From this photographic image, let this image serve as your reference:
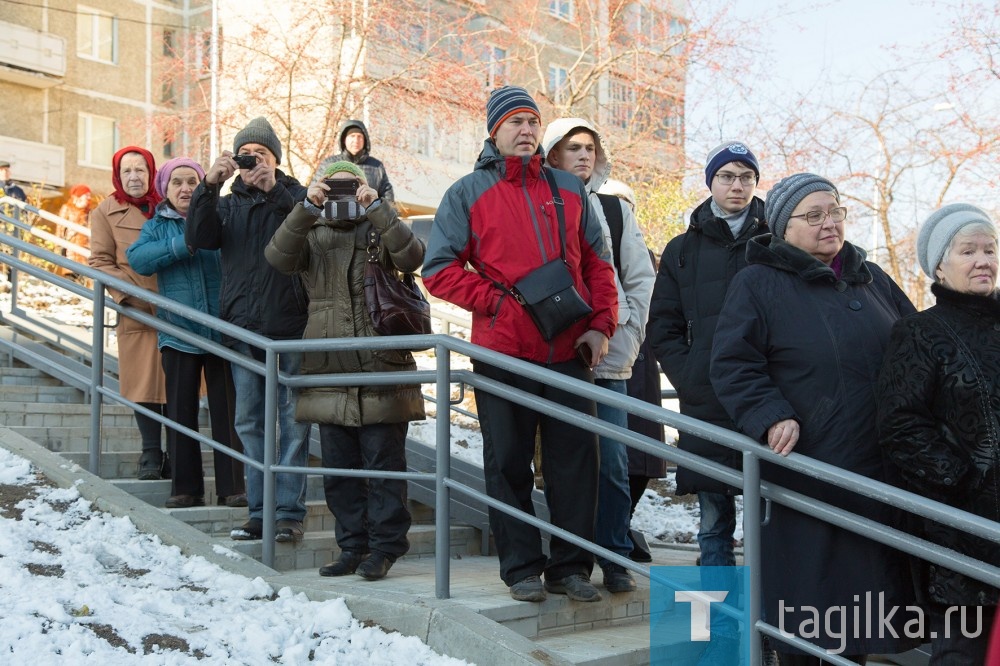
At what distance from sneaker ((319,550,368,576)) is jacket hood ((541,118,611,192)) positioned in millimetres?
1926

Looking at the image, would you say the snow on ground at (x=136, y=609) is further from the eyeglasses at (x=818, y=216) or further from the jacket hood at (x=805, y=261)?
the eyeglasses at (x=818, y=216)

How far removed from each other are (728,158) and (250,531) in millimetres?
2660

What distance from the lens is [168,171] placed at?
19.2ft

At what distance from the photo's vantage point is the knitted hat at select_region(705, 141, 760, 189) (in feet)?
14.5

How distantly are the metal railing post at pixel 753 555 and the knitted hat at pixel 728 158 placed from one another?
1645 millimetres

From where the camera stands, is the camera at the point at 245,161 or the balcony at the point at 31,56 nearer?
the camera at the point at 245,161

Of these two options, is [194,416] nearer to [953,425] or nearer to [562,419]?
[562,419]

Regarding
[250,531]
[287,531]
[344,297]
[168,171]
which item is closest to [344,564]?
[287,531]

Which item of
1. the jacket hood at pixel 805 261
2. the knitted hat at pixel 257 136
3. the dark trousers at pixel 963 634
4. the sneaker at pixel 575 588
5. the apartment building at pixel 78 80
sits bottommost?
the sneaker at pixel 575 588

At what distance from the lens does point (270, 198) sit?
532 centimetres

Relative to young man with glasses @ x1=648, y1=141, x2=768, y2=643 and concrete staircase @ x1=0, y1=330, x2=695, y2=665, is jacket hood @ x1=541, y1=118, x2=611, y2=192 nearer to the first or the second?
young man with glasses @ x1=648, y1=141, x2=768, y2=643

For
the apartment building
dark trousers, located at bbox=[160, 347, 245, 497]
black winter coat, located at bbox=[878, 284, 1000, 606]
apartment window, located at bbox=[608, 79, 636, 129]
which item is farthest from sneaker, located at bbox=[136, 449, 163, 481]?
the apartment building

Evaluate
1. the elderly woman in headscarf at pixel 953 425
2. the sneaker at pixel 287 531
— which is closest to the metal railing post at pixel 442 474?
the sneaker at pixel 287 531

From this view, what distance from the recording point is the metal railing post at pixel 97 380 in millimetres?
5340
